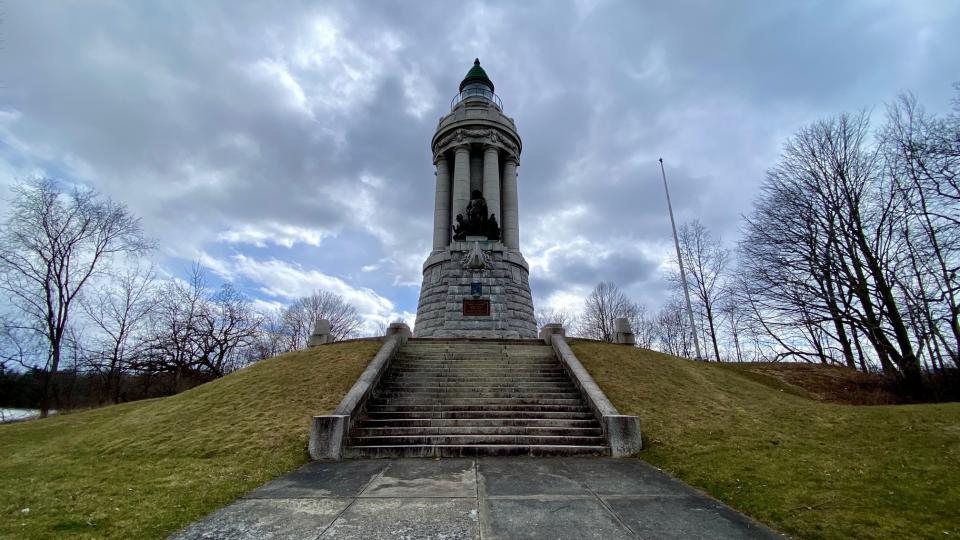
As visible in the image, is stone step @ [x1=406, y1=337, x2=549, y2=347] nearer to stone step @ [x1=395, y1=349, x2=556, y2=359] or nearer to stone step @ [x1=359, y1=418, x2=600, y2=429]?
stone step @ [x1=395, y1=349, x2=556, y2=359]

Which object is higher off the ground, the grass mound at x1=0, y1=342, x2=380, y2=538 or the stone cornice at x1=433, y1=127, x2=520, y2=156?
the stone cornice at x1=433, y1=127, x2=520, y2=156

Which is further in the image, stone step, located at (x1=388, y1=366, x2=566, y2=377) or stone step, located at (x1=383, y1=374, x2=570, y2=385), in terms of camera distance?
stone step, located at (x1=388, y1=366, x2=566, y2=377)

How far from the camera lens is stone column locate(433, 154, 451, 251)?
74.5 ft

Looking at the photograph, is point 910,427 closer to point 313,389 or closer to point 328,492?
point 328,492

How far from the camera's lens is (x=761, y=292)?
18359 millimetres

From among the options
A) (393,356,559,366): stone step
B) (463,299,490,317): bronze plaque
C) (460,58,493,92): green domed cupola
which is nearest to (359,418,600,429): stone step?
(393,356,559,366): stone step

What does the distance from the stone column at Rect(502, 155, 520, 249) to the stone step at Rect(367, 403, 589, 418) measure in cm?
1353

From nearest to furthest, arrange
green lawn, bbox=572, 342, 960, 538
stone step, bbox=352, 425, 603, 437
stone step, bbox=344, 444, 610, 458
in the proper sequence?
green lawn, bbox=572, 342, 960, 538, stone step, bbox=344, 444, 610, 458, stone step, bbox=352, 425, 603, 437

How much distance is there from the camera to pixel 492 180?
23.0m

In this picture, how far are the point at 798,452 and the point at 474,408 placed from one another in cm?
632

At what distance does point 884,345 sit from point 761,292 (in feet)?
14.4

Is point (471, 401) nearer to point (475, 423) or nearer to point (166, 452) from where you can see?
point (475, 423)

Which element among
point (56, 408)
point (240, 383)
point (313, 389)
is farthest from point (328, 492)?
point (56, 408)

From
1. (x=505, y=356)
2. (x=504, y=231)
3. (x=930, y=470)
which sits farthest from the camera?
(x=504, y=231)
